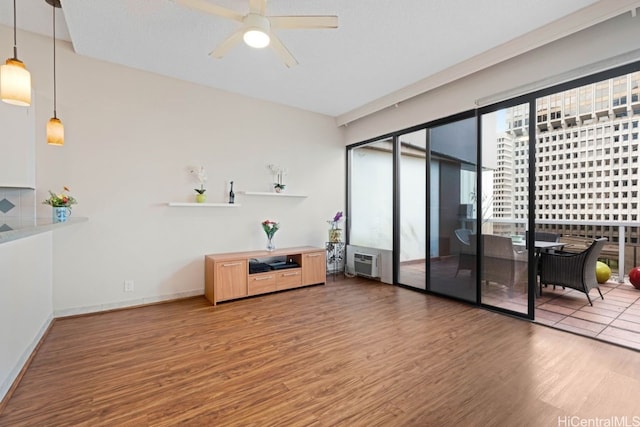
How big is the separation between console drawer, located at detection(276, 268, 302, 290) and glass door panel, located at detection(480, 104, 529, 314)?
2.60m

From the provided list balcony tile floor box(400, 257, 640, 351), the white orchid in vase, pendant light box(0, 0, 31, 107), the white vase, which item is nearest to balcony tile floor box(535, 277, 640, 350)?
balcony tile floor box(400, 257, 640, 351)

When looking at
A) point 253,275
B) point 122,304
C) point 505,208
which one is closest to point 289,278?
point 253,275

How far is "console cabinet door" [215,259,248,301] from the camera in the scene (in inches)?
149

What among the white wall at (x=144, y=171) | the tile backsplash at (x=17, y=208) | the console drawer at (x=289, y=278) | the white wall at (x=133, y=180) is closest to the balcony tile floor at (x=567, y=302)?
the console drawer at (x=289, y=278)

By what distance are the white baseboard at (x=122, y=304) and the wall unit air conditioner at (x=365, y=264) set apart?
2716 mm

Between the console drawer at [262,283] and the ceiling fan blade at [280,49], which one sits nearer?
the ceiling fan blade at [280,49]

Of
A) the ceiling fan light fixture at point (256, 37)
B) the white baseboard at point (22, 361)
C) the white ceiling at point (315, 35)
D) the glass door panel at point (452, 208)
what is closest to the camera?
the white baseboard at point (22, 361)

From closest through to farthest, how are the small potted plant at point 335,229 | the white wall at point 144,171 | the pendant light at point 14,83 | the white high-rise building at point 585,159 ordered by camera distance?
the pendant light at point 14,83, the white wall at point 144,171, the white high-rise building at point 585,159, the small potted plant at point 335,229

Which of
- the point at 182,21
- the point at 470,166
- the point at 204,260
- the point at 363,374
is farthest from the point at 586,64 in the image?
the point at 204,260

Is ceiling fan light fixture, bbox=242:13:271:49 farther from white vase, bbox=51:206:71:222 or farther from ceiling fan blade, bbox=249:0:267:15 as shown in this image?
white vase, bbox=51:206:71:222

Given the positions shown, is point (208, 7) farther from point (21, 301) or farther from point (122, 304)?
A: point (122, 304)

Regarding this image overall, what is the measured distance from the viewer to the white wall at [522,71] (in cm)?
254

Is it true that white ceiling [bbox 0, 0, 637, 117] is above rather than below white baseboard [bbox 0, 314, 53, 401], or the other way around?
above

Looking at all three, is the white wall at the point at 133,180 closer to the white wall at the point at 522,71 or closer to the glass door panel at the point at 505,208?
the white wall at the point at 522,71
